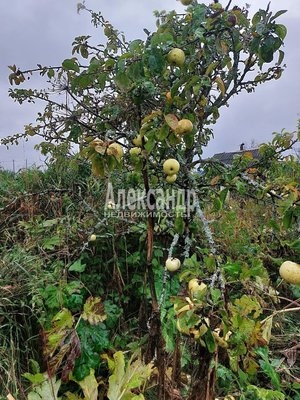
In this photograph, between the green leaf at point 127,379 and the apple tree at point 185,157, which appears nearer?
the apple tree at point 185,157

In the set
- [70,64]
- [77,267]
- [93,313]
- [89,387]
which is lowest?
[89,387]

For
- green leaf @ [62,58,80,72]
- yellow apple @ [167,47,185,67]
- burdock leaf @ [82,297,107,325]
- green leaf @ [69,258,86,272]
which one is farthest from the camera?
green leaf @ [69,258,86,272]

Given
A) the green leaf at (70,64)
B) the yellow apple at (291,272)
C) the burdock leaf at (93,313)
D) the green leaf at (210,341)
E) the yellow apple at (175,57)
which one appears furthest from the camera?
the burdock leaf at (93,313)

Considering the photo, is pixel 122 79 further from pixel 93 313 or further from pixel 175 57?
pixel 93 313

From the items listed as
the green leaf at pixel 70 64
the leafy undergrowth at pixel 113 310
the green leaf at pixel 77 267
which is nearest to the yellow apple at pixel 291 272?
the leafy undergrowth at pixel 113 310

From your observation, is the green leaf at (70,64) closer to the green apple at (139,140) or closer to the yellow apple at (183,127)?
the green apple at (139,140)

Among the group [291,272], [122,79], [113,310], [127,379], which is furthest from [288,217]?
[113,310]

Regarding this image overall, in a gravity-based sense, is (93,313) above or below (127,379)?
above

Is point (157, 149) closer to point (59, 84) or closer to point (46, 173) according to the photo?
point (59, 84)

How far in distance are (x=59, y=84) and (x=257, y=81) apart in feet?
4.34

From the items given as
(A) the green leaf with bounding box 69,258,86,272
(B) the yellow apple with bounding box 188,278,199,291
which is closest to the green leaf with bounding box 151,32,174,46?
(B) the yellow apple with bounding box 188,278,199,291

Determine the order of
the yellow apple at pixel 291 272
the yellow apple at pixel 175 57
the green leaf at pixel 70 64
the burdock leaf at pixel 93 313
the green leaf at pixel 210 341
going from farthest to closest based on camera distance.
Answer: the burdock leaf at pixel 93 313, the green leaf at pixel 70 64, the yellow apple at pixel 175 57, the yellow apple at pixel 291 272, the green leaf at pixel 210 341

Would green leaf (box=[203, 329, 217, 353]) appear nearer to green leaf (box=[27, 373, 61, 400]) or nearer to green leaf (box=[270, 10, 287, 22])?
green leaf (box=[27, 373, 61, 400])

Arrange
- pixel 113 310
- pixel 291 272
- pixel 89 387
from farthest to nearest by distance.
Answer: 1. pixel 113 310
2. pixel 89 387
3. pixel 291 272
